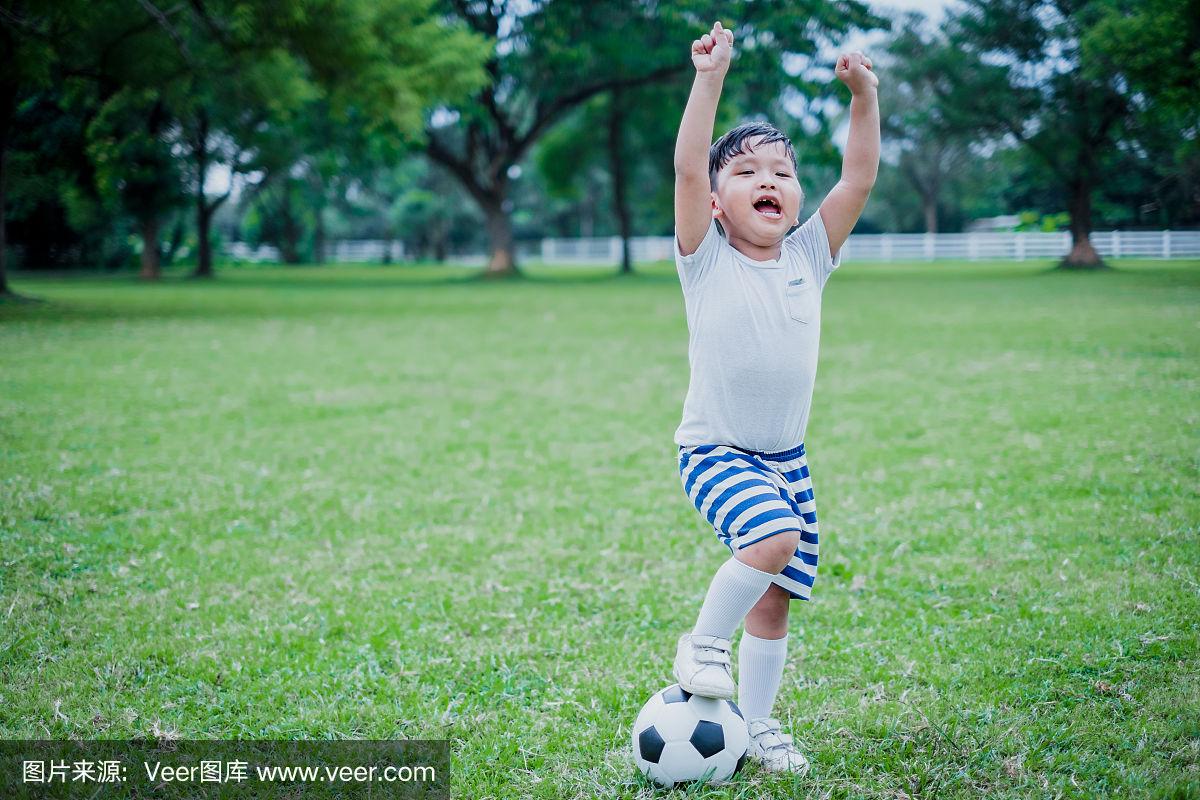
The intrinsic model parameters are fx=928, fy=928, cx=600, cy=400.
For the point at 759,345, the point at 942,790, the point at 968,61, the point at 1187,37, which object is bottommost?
the point at 942,790

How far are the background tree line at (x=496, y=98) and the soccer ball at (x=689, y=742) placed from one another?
17.1m

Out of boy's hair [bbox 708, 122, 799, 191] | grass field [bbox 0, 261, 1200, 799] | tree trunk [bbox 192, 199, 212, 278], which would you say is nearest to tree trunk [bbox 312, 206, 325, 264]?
tree trunk [bbox 192, 199, 212, 278]

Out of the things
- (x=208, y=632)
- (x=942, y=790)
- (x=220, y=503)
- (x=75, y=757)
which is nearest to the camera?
(x=942, y=790)

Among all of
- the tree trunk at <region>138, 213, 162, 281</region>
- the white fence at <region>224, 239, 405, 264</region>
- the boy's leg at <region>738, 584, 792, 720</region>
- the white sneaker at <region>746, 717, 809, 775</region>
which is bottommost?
the white sneaker at <region>746, 717, 809, 775</region>

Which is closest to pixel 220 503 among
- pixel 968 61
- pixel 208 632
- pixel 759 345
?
pixel 208 632

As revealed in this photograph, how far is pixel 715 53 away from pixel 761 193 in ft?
1.44

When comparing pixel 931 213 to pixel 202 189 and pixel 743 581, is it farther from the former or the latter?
pixel 743 581

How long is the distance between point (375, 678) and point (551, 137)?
3886 centimetres

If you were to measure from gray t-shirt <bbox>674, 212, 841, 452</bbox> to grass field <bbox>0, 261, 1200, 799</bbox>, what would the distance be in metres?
1.06

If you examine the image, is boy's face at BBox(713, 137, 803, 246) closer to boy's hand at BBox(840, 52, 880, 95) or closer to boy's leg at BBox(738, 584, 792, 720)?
boy's hand at BBox(840, 52, 880, 95)

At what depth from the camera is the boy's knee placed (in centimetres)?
263

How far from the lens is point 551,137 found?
40.3 meters

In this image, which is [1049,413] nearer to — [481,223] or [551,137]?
[551,137]

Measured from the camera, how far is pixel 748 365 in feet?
9.28
